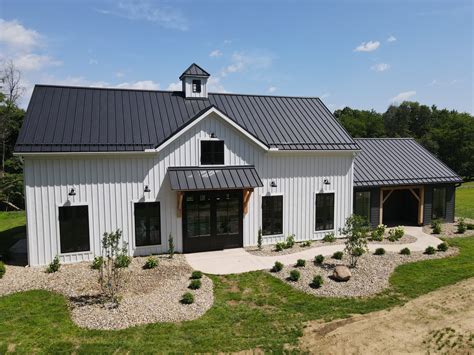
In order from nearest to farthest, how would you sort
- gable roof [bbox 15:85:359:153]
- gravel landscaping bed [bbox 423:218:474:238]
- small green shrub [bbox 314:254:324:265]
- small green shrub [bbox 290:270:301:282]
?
small green shrub [bbox 290:270:301:282] → small green shrub [bbox 314:254:324:265] → gable roof [bbox 15:85:359:153] → gravel landscaping bed [bbox 423:218:474:238]

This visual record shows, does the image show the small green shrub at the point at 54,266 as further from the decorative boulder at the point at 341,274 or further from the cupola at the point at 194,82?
the decorative boulder at the point at 341,274

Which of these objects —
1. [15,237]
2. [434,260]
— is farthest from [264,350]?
[15,237]

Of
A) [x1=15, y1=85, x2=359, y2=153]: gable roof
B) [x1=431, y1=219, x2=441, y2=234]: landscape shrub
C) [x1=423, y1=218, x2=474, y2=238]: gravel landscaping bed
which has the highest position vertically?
[x1=15, y1=85, x2=359, y2=153]: gable roof

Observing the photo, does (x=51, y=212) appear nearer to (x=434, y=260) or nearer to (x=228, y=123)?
(x=228, y=123)

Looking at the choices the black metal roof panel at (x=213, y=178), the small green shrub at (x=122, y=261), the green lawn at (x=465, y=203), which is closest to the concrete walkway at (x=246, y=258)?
the small green shrub at (x=122, y=261)

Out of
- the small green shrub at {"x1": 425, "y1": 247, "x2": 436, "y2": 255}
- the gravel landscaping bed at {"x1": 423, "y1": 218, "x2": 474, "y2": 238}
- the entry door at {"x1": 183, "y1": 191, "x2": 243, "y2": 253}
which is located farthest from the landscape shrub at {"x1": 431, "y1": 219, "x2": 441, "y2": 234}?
the entry door at {"x1": 183, "y1": 191, "x2": 243, "y2": 253}

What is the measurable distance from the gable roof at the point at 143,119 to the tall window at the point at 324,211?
103 inches

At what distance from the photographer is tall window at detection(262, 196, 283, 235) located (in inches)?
717

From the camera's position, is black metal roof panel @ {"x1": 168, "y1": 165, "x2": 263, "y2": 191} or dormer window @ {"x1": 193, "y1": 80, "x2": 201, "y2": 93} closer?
black metal roof panel @ {"x1": 168, "y1": 165, "x2": 263, "y2": 191}

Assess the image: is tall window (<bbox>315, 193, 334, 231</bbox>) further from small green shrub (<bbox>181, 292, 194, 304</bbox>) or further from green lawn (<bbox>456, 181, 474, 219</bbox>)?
green lawn (<bbox>456, 181, 474, 219</bbox>)

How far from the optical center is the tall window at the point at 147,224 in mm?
16125

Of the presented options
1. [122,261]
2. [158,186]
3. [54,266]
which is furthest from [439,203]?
[54,266]

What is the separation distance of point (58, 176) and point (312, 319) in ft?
36.8

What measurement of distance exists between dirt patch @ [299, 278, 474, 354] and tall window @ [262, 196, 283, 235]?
777 centimetres
